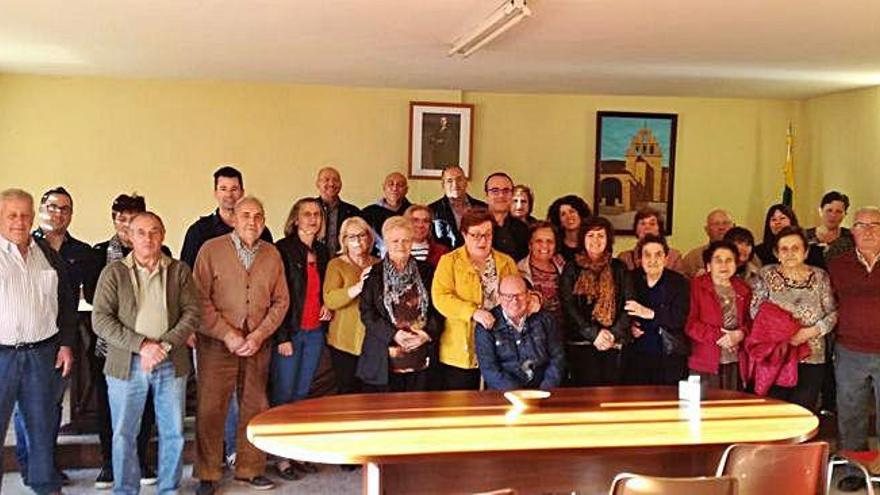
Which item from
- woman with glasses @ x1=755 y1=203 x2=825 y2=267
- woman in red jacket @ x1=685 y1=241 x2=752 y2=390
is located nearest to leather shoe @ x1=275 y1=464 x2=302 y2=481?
woman in red jacket @ x1=685 y1=241 x2=752 y2=390

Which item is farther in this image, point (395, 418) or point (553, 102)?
point (553, 102)

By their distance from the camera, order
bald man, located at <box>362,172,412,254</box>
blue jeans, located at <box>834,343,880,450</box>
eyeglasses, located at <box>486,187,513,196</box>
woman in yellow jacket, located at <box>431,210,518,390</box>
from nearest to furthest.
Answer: woman in yellow jacket, located at <box>431,210,518,390</box> → blue jeans, located at <box>834,343,880,450</box> → eyeglasses, located at <box>486,187,513,196</box> → bald man, located at <box>362,172,412,254</box>

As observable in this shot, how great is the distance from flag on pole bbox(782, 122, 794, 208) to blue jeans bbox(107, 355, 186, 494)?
232 inches

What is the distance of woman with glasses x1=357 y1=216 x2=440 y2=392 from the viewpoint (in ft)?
15.3

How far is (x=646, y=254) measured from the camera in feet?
16.2

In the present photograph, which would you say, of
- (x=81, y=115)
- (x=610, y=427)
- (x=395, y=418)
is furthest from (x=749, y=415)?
(x=81, y=115)

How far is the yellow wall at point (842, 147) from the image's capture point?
750 centimetres

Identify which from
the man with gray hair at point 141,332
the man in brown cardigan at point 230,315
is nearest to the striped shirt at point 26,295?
the man with gray hair at point 141,332

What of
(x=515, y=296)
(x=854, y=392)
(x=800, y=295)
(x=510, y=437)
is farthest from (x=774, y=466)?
(x=854, y=392)

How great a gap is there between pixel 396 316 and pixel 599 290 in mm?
1068

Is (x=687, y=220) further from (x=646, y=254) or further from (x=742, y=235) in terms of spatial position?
(x=646, y=254)

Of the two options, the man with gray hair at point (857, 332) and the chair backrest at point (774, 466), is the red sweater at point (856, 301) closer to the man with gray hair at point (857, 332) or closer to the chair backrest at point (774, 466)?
the man with gray hair at point (857, 332)

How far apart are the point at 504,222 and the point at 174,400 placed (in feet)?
7.05

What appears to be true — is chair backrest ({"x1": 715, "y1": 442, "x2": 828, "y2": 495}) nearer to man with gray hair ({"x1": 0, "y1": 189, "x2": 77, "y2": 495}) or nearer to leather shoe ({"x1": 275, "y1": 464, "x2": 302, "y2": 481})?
leather shoe ({"x1": 275, "y1": 464, "x2": 302, "y2": 481})
